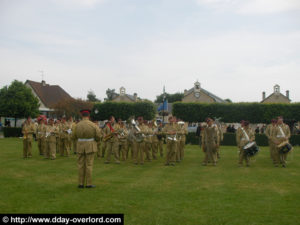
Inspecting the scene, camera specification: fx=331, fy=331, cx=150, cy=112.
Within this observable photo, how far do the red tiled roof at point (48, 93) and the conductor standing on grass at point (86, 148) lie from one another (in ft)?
183

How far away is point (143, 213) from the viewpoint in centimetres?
756

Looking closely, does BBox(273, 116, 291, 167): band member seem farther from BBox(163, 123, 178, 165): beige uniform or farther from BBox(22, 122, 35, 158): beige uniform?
BBox(22, 122, 35, 158): beige uniform

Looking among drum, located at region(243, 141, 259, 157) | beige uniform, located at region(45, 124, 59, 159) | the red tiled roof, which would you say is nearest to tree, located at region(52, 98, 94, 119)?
the red tiled roof

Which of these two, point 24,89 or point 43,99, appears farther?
point 43,99

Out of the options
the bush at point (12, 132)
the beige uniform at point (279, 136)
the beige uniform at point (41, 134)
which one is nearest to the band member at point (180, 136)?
the beige uniform at point (279, 136)

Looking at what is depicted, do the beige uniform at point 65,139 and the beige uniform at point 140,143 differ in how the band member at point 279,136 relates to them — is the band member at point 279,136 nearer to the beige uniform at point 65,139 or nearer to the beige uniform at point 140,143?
the beige uniform at point 140,143

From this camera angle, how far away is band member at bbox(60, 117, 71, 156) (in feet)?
66.5

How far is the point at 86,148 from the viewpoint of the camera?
1036 cm

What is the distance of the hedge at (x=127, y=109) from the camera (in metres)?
51.1

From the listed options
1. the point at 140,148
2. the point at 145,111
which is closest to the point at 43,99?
the point at 145,111

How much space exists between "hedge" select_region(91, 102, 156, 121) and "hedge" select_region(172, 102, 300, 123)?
10282 millimetres

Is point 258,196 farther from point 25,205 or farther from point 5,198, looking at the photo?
point 5,198

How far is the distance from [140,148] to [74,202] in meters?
8.88

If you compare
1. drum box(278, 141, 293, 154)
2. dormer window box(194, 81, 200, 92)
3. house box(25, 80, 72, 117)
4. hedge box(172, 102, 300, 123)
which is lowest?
drum box(278, 141, 293, 154)
